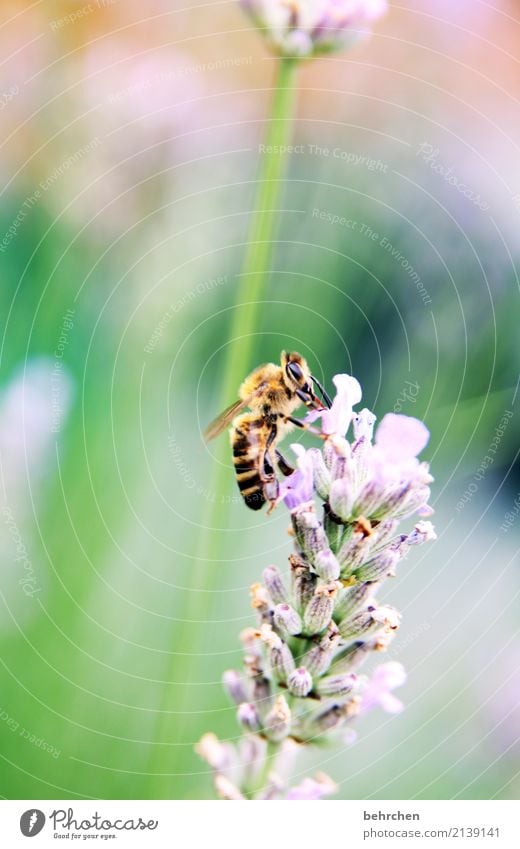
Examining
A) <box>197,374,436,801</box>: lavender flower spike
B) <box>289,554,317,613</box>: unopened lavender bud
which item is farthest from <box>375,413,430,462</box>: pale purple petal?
<box>289,554,317,613</box>: unopened lavender bud

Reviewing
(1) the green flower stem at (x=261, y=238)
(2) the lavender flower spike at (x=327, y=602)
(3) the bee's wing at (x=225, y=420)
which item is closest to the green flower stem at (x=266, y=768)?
(2) the lavender flower spike at (x=327, y=602)

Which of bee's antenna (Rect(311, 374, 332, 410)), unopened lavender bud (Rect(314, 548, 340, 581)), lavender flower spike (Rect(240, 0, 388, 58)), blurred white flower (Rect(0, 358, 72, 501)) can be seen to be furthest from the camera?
blurred white flower (Rect(0, 358, 72, 501))

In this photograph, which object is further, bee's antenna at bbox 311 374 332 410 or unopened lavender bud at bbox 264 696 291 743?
bee's antenna at bbox 311 374 332 410

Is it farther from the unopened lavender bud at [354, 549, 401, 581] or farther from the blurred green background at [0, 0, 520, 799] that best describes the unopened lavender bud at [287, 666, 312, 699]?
the blurred green background at [0, 0, 520, 799]

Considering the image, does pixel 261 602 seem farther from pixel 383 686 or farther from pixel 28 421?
pixel 28 421

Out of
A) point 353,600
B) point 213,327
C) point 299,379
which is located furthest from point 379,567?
point 213,327

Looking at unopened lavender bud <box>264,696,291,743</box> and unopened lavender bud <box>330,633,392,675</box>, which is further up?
unopened lavender bud <box>330,633,392,675</box>
